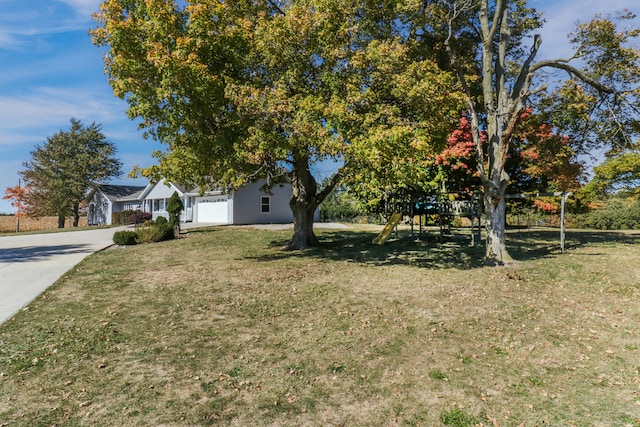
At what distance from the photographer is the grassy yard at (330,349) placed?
4105 mm

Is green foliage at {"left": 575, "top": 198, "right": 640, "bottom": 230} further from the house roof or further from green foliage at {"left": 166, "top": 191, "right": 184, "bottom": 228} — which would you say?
the house roof

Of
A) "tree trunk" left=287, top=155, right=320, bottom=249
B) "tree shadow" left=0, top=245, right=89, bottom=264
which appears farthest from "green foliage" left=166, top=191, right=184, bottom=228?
"tree trunk" left=287, top=155, right=320, bottom=249

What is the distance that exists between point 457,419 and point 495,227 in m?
9.91

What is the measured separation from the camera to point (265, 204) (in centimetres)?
3316

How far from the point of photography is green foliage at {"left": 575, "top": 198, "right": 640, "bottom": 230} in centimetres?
3125

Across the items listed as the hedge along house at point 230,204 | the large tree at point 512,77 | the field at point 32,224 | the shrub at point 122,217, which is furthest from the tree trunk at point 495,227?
the field at point 32,224

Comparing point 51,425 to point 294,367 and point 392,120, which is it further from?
point 392,120

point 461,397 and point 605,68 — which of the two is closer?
point 461,397

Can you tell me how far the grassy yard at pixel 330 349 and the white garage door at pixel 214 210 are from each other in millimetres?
20841

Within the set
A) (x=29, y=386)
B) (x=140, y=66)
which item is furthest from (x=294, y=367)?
(x=140, y=66)

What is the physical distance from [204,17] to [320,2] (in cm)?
337

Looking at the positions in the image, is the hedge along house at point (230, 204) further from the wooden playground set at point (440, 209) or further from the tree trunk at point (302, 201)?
the tree trunk at point (302, 201)

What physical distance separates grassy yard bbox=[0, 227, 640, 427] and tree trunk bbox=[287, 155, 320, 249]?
493 centimetres

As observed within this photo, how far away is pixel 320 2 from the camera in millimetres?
11188
